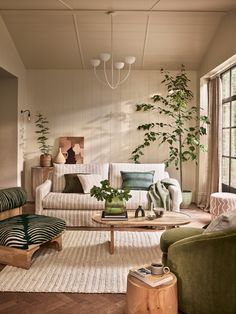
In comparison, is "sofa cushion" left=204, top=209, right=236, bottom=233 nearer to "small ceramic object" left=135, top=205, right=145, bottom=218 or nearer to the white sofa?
"small ceramic object" left=135, top=205, right=145, bottom=218

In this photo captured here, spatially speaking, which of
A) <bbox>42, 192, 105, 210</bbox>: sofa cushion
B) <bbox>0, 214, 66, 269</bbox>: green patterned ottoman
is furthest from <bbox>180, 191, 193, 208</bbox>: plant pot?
<bbox>0, 214, 66, 269</bbox>: green patterned ottoman

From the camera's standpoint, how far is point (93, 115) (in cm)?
639

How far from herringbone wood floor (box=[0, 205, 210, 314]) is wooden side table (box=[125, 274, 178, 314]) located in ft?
1.15

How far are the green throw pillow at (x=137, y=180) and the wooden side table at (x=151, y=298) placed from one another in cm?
274

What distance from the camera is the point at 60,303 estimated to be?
8.20 feet

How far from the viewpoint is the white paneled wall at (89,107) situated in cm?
637

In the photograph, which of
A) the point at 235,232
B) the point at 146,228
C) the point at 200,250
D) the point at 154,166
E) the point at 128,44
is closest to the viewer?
the point at 235,232

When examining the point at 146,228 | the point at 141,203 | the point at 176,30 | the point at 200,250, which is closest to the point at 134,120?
the point at 176,30

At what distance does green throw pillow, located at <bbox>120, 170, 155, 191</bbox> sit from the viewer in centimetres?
487

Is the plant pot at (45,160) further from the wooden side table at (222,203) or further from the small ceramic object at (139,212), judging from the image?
the wooden side table at (222,203)

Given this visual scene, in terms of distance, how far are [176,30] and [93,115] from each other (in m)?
2.16

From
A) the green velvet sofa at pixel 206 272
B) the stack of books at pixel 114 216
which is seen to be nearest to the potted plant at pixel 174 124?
the stack of books at pixel 114 216

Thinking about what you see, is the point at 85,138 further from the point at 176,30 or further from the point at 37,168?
the point at 176,30

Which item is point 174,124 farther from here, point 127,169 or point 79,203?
point 79,203
